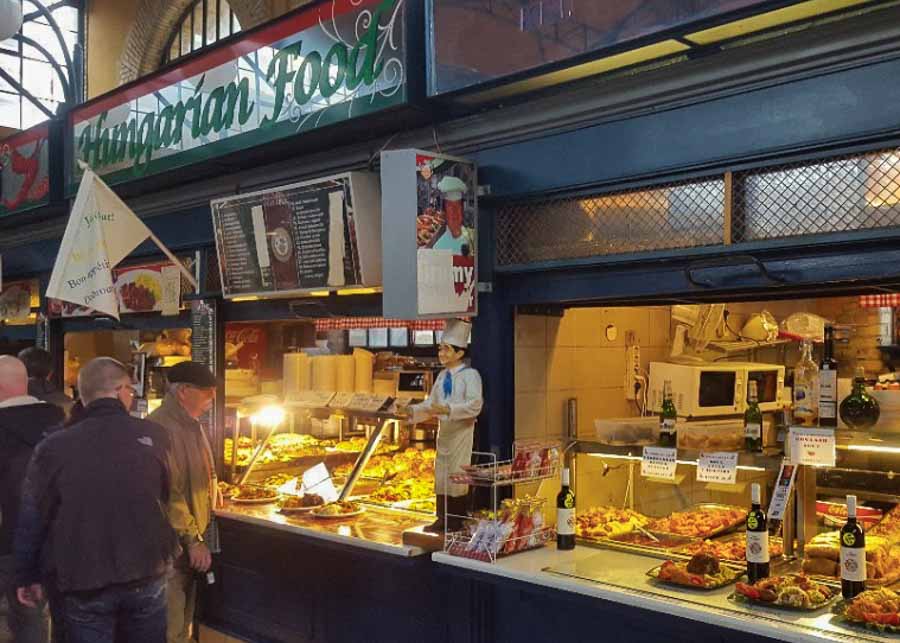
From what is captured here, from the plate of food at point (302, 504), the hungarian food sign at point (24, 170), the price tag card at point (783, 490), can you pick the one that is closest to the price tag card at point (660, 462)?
the price tag card at point (783, 490)

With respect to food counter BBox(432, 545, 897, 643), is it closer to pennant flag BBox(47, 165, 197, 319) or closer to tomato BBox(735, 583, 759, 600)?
tomato BBox(735, 583, 759, 600)

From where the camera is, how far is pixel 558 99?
4.71 meters

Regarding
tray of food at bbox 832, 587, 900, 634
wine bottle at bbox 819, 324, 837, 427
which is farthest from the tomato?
wine bottle at bbox 819, 324, 837, 427

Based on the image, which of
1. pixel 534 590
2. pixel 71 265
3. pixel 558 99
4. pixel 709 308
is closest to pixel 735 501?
pixel 709 308

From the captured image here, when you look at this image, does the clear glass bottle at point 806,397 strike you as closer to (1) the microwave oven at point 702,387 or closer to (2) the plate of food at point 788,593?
(2) the plate of food at point 788,593

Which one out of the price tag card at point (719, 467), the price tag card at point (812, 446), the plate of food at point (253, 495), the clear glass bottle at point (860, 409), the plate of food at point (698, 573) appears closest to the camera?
the plate of food at point (698, 573)

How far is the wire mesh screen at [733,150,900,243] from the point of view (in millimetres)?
3680

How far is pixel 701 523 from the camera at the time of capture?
5051 millimetres

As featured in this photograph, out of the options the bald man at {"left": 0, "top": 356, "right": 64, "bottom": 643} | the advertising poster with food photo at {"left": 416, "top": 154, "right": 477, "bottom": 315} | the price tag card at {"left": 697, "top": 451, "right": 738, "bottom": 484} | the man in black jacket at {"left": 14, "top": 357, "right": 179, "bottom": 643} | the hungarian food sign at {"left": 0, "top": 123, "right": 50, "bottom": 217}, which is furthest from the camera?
the hungarian food sign at {"left": 0, "top": 123, "right": 50, "bottom": 217}

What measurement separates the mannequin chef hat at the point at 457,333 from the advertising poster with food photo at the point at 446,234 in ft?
0.42

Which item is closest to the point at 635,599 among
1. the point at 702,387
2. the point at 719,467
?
the point at 719,467

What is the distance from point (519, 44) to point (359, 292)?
1998 millimetres

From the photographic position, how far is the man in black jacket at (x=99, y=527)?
424 cm

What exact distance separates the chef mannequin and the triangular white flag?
2476 mm
